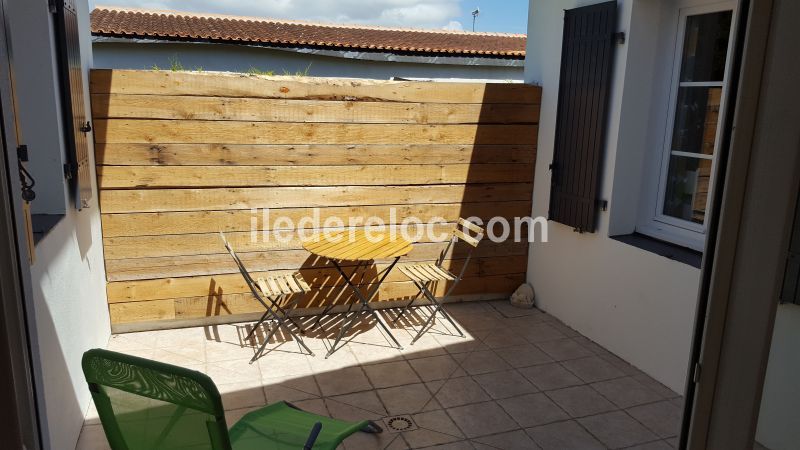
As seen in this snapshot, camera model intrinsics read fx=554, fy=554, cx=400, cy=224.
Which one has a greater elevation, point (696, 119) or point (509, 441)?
point (696, 119)

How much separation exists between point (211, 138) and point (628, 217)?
336cm

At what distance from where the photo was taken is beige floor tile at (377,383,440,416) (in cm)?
351

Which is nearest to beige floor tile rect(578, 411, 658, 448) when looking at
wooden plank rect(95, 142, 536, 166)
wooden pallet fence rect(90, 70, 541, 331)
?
wooden pallet fence rect(90, 70, 541, 331)

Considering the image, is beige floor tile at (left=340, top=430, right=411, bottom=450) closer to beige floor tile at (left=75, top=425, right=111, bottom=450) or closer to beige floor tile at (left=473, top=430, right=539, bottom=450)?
beige floor tile at (left=473, top=430, right=539, bottom=450)

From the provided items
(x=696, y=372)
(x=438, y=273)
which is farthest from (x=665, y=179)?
(x=696, y=372)

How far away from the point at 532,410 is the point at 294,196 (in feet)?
8.33

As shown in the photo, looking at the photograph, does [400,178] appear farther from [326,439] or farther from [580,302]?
[326,439]

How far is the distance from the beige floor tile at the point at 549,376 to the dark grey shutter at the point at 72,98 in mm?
3178

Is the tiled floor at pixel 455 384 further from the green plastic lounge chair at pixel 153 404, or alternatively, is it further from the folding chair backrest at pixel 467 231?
the green plastic lounge chair at pixel 153 404

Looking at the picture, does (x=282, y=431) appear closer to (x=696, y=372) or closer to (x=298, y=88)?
(x=696, y=372)

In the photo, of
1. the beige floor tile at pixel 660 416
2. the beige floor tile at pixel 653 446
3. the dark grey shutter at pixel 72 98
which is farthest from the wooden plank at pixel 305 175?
the beige floor tile at pixel 653 446

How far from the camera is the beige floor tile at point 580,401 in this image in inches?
140

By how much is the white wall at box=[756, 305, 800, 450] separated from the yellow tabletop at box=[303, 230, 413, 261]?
306 centimetres

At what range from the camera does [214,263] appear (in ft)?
15.1
